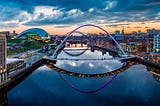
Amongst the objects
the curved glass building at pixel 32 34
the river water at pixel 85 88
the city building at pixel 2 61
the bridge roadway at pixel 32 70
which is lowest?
the river water at pixel 85 88

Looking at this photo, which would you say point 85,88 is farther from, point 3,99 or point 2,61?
point 3,99

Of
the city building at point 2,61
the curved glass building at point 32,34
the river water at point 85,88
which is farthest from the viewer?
the curved glass building at point 32,34

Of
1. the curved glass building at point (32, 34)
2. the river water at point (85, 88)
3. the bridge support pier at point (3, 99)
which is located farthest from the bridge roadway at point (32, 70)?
the curved glass building at point (32, 34)

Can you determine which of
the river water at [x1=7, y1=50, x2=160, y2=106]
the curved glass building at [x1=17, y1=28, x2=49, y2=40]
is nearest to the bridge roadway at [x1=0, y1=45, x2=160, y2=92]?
the river water at [x1=7, y1=50, x2=160, y2=106]

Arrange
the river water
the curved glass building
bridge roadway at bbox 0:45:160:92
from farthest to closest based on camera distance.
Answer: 1. the curved glass building
2. bridge roadway at bbox 0:45:160:92
3. the river water

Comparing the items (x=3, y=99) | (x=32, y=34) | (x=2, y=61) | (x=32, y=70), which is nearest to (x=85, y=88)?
(x=2, y=61)

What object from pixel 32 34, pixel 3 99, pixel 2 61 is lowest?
pixel 3 99

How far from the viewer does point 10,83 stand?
15.8 meters

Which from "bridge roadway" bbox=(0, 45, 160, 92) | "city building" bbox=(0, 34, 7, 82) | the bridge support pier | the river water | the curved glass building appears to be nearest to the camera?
the bridge support pier

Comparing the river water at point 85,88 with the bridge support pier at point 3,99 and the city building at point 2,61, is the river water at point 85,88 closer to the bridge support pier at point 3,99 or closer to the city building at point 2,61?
the bridge support pier at point 3,99

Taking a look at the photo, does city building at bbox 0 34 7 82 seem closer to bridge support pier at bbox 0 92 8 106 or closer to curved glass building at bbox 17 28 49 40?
bridge support pier at bbox 0 92 8 106

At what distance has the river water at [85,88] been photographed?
13133 mm

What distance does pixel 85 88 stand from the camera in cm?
1677

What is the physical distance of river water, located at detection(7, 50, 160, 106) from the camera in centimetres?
1313
